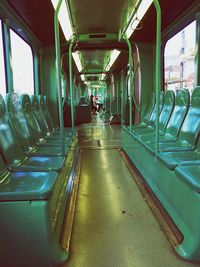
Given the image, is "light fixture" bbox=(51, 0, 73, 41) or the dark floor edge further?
"light fixture" bbox=(51, 0, 73, 41)

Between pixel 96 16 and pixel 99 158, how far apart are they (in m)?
2.39

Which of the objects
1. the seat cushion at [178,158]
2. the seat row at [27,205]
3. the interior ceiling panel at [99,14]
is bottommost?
the seat row at [27,205]

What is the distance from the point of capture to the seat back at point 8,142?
204 cm

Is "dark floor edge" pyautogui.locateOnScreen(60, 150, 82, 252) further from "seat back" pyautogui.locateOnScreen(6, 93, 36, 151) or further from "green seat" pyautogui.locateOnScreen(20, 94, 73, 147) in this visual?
"seat back" pyautogui.locateOnScreen(6, 93, 36, 151)

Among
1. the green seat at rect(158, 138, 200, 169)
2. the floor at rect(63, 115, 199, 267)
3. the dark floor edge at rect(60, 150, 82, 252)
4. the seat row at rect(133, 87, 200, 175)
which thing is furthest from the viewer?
the seat row at rect(133, 87, 200, 175)

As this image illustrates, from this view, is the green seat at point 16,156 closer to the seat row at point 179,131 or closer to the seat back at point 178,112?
the seat row at point 179,131

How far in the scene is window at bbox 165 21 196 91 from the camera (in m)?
3.57

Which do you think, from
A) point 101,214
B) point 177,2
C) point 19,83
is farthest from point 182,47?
point 101,214

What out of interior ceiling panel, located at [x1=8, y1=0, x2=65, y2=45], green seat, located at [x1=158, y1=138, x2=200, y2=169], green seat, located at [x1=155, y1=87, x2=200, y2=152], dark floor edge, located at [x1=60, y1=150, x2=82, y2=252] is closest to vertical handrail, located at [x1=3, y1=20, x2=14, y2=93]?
interior ceiling panel, located at [x1=8, y1=0, x2=65, y2=45]

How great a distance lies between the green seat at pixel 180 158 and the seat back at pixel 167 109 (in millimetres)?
1049

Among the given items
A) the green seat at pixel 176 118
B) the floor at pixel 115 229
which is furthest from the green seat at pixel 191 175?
the green seat at pixel 176 118

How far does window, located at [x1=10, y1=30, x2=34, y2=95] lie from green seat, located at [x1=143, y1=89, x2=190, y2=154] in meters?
1.99

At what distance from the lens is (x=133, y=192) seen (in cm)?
276

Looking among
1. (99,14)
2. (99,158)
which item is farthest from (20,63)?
(99,158)
